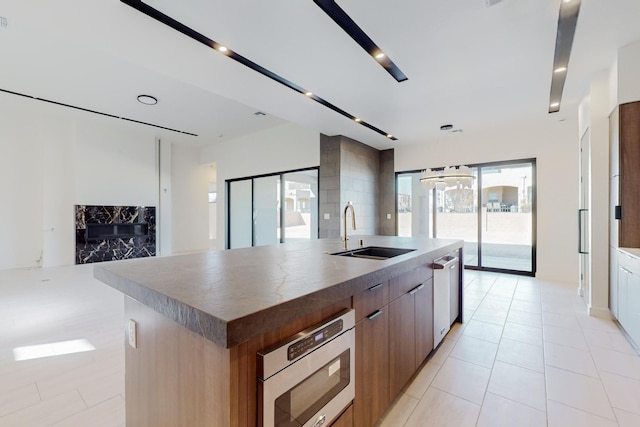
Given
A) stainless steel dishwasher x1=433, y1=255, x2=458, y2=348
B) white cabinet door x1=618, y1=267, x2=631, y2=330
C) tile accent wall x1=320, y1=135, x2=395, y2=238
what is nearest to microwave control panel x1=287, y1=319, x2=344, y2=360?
stainless steel dishwasher x1=433, y1=255, x2=458, y2=348

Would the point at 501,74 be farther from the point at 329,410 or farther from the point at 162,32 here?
the point at 329,410

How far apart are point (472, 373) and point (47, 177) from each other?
338 inches

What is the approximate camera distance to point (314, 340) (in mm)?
1011

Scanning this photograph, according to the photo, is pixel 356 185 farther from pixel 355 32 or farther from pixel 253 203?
pixel 355 32

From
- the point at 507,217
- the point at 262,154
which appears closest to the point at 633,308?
the point at 507,217

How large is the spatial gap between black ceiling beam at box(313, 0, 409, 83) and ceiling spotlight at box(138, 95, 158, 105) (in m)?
4.12

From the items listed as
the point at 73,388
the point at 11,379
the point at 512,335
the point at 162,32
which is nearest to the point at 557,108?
the point at 512,335

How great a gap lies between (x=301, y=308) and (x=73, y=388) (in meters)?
2.13

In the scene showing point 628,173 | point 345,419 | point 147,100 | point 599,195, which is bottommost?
point 345,419

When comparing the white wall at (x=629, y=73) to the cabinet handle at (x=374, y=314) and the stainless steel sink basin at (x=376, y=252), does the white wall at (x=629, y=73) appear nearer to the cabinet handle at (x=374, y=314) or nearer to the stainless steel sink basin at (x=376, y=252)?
the stainless steel sink basin at (x=376, y=252)

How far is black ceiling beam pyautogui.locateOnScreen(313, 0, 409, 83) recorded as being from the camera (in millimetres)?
2136

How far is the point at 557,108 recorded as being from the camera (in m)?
4.27

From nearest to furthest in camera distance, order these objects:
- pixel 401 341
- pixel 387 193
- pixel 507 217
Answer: pixel 401 341 < pixel 507 217 < pixel 387 193

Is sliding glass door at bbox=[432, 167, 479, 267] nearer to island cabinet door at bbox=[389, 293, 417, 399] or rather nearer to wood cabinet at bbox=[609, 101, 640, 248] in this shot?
wood cabinet at bbox=[609, 101, 640, 248]
